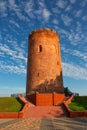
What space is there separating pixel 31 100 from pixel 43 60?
9.34 m

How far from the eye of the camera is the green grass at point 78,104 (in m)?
25.0

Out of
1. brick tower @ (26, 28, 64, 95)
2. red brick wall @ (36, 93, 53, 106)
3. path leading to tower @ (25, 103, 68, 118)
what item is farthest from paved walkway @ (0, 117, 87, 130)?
brick tower @ (26, 28, 64, 95)

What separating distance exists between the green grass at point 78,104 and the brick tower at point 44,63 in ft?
29.8

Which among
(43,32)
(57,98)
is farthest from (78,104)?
(43,32)

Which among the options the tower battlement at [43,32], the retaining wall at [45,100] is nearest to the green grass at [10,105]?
the retaining wall at [45,100]

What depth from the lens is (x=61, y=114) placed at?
2445cm

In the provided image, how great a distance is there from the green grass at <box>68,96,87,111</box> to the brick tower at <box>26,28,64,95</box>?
910cm

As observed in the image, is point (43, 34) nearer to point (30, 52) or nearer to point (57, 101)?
point (30, 52)

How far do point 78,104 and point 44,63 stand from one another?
1439 centimetres

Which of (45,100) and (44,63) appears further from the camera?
(44,63)

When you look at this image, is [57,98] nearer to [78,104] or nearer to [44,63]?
[78,104]

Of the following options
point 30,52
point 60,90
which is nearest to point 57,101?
point 60,90

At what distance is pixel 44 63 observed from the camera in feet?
132

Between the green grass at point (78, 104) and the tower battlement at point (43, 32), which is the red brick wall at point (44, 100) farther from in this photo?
the tower battlement at point (43, 32)
